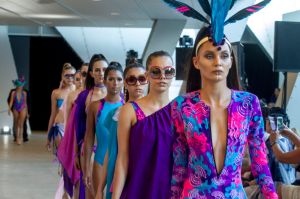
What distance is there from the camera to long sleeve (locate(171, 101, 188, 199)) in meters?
2.60

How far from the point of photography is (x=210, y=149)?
97.9 inches

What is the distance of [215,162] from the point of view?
2.49 meters

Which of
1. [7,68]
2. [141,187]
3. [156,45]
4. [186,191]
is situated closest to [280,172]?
[141,187]

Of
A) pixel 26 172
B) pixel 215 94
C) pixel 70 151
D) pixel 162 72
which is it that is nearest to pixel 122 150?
pixel 162 72

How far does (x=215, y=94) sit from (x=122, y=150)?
92cm

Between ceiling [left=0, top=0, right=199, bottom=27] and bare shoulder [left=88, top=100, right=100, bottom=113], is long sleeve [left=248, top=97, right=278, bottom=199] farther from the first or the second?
ceiling [left=0, top=0, right=199, bottom=27]

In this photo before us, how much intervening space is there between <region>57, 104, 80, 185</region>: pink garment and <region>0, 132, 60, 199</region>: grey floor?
2329 millimetres

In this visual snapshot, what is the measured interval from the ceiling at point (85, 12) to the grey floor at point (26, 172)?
334 cm

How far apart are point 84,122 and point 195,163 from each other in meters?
3.53

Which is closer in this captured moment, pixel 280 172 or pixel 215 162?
pixel 215 162

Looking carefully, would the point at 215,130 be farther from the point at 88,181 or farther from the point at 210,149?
the point at 88,181

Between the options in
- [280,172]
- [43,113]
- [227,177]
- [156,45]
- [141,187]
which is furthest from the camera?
[43,113]

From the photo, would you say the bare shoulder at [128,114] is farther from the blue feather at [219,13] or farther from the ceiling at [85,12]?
the ceiling at [85,12]

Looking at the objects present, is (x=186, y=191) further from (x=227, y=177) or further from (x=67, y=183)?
(x=67, y=183)
